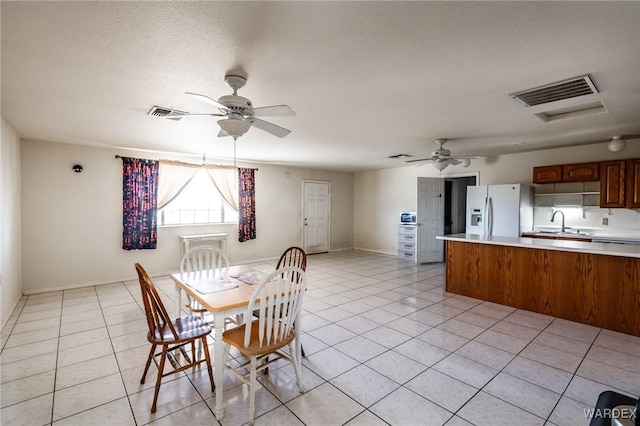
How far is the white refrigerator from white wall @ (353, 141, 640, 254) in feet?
1.32

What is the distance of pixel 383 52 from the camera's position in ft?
6.42

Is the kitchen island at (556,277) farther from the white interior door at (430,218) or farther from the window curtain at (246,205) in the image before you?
the window curtain at (246,205)

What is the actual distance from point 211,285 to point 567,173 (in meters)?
5.69

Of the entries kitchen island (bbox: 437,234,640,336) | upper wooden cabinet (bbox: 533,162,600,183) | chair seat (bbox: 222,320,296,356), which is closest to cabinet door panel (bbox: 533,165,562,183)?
upper wooden cabinet (bbox: 533,162,600,183)

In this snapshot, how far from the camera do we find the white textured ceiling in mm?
1570

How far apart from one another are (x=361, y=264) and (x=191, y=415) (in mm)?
5112

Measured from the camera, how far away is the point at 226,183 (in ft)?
21.0

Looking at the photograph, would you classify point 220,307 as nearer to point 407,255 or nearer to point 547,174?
point 547,174

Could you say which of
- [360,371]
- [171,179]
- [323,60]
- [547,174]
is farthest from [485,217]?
[171,179]

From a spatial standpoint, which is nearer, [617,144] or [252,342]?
[252,342]

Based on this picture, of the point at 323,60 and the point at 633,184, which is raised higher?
the point at 323,60

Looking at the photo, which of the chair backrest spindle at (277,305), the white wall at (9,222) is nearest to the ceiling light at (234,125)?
the chair backrest spindle at (277,305)

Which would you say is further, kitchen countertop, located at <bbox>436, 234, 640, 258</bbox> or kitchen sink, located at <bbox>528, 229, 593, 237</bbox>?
kitchen sink, located at <bbox>528, 229, 593, 237</bbox>

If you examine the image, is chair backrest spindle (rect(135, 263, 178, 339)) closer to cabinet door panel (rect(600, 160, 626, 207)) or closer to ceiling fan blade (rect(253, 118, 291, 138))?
ceiling fan blade (rect(253, 118, 291, 138))
